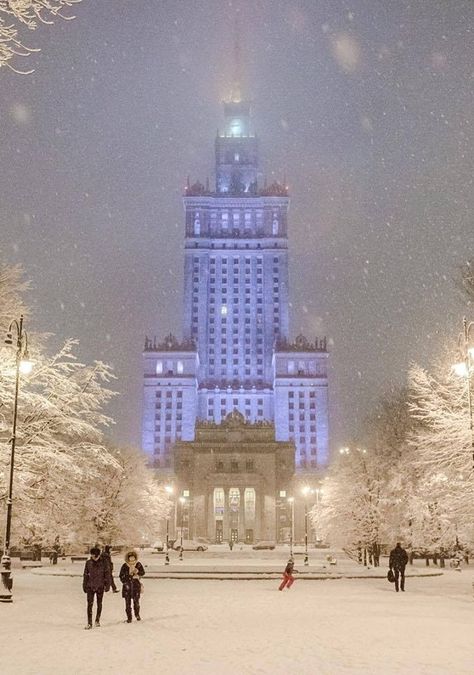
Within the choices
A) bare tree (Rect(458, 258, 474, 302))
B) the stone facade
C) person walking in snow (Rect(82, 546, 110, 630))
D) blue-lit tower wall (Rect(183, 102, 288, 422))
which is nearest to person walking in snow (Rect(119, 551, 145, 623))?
person walking in snow (Rect(82, 546, 110, 630))

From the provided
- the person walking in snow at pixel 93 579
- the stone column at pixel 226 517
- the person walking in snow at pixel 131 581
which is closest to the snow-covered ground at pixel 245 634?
the person walking in snow at pixel 131 581

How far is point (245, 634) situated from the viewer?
15.9 meters

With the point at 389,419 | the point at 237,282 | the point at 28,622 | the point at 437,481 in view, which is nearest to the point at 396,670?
the point at 28,622

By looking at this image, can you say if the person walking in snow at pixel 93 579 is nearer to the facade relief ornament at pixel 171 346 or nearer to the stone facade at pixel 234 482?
the stone facade at pixel 234 482

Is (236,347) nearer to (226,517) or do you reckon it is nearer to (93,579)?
(226,517)

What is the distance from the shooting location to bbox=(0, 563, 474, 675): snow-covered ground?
39.6ft

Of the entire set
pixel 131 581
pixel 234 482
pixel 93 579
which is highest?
pixel 234 482

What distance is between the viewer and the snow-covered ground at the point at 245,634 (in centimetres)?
1206

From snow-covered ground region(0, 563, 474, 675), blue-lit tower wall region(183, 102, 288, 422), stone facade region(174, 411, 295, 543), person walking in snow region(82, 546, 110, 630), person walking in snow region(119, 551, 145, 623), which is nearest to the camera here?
snow-covered ground region(0, 563, 474, 675)

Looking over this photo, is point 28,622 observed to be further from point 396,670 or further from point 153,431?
point 153,431

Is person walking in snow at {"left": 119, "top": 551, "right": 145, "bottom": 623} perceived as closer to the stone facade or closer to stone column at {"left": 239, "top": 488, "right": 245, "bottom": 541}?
the stone facade

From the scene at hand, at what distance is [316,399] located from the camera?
168125mm

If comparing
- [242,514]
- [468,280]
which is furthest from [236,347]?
[468,280]

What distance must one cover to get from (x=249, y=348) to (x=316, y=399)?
71.9 feet
